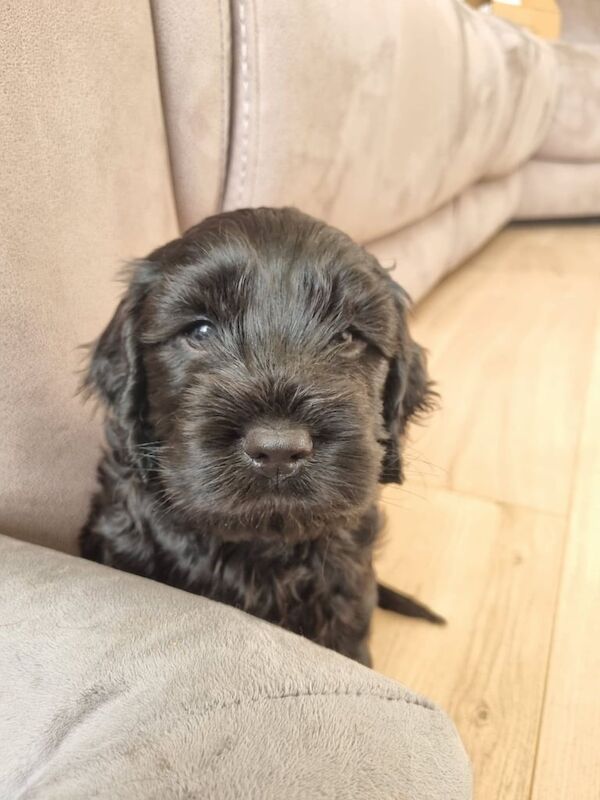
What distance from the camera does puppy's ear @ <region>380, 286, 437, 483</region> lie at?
124 cm

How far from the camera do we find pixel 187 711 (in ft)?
1.93

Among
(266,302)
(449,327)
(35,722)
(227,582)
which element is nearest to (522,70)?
(449,327)

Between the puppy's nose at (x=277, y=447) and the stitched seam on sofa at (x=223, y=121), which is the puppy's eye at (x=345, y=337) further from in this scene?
the stitched seam on sofa at (x=223, y=121)

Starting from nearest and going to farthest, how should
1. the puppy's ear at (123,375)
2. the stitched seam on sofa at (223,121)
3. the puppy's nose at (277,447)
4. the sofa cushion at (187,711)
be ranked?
the sofa cushion at (187,711) → the puppy's nose at (277,447) → the puppy's ear at (123,375) → the stitched seam on sofa at (223,121)

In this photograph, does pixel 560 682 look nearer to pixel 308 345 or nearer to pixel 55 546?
pixel 308 345

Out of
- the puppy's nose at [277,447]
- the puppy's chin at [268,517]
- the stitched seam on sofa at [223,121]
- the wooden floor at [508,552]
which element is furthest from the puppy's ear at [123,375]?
the wooden floor at [508,552]

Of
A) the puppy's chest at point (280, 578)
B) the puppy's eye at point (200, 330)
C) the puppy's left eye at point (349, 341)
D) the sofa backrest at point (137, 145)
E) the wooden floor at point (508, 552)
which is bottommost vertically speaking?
the wooden floor at point (508, 552)

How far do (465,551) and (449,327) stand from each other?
Answer: 4.44 feet

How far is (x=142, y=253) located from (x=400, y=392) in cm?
55

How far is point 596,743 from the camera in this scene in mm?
1186

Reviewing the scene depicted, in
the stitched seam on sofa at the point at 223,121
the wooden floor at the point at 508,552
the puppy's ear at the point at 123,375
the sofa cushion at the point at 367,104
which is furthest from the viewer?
the sofa cushion at the point at 367,104

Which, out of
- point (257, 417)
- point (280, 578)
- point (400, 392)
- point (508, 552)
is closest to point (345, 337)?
point (400, 392)

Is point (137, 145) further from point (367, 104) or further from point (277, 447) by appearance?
point (367, 104)

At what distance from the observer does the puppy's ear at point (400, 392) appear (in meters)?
1.24
